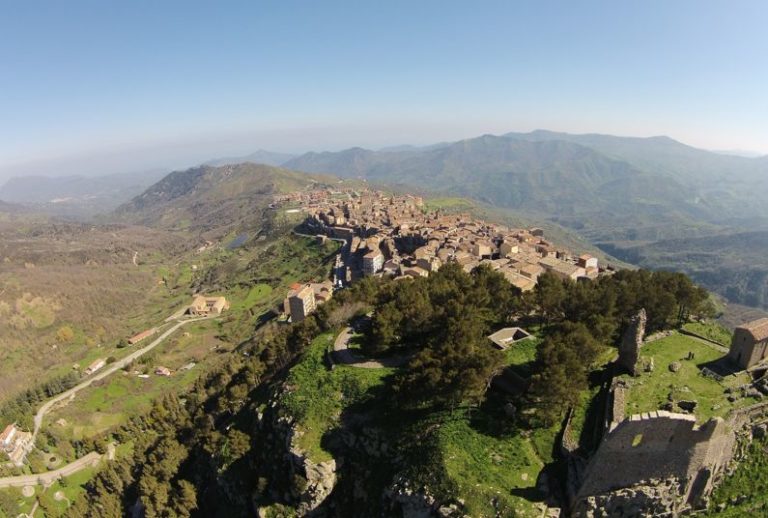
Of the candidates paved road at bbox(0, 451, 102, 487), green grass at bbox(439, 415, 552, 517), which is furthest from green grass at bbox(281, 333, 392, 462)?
paved road at bbox(0, 451, 102, 487)

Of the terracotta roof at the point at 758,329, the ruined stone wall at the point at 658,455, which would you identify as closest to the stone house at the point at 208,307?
the ruined stone wall at the point at 658,455

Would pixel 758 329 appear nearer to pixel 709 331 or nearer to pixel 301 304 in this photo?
pixel 709 331

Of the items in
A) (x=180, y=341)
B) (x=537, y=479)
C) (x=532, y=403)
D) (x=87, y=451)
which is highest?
(x=532, y=403)

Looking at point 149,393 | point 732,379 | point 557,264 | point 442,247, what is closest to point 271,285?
point 149,393

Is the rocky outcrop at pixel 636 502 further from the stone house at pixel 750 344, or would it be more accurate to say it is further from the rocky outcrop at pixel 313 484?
the rocky outcrop at pixel 313 484

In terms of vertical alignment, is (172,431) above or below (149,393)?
above

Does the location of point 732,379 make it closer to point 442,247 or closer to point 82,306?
point 442,247
